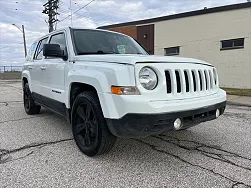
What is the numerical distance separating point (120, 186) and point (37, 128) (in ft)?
9.11

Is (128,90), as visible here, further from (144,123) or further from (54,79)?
(54,79)

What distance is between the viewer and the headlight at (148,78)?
2656mm

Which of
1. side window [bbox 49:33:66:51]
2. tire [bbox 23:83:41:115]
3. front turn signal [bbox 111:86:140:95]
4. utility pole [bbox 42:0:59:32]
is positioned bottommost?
tire [bbox 23:83:41:115]

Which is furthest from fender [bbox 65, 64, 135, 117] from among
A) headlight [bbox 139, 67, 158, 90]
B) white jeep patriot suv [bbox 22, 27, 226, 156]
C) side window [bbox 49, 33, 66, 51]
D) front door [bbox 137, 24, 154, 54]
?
front door [bbox 137, 24, 154, 54]

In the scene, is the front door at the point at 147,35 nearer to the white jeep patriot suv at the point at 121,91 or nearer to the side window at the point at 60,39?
the side window at the point at 60,39

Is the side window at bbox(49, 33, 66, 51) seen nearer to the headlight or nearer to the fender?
the fender

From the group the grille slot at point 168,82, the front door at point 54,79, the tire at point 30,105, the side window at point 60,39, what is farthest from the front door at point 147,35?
the grille slot at point 168,82

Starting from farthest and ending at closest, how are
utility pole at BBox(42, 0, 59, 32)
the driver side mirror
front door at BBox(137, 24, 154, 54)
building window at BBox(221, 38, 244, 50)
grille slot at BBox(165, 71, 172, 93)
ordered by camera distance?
utility pole at BBox(42, 0, 59, 32)
front door at BBox(137, 24, 154, 54)
building window at BBox(221, 38, 244, 50)
the driver side mirror
grille slot at BBox(165, 71, 172, 93)

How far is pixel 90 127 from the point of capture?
10.5 ft

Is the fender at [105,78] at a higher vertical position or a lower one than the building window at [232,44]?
lower

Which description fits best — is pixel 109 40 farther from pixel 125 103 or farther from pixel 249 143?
pixel 249 143

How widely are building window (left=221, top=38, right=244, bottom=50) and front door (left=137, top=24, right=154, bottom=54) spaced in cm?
492

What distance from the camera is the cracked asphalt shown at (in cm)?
259

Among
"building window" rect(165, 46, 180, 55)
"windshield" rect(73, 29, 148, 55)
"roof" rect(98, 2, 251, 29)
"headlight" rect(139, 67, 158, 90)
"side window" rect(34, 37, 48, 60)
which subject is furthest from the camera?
"building window" rect(165, 46, 180, 55)
